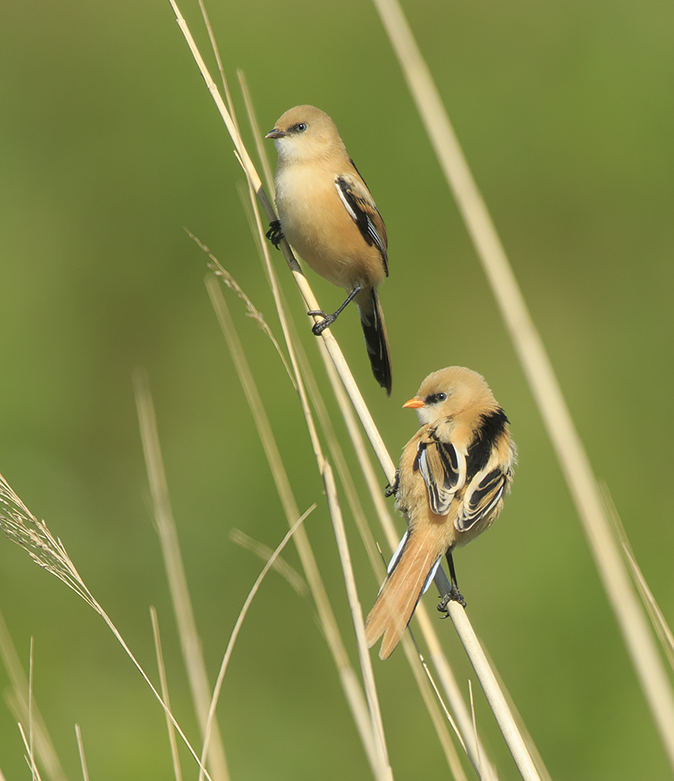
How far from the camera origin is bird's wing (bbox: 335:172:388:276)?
443 centimetres

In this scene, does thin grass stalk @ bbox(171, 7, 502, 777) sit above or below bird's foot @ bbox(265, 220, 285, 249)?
below

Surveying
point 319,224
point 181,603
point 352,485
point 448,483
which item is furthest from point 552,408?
point 319,224

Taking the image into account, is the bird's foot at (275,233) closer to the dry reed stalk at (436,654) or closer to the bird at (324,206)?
the bird at (324,206)

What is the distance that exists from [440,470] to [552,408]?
4.23 ft

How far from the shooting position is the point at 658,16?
30.8 ft

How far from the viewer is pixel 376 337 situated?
194 inches

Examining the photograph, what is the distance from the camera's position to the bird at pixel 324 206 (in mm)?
4188

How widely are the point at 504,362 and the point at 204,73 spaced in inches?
235

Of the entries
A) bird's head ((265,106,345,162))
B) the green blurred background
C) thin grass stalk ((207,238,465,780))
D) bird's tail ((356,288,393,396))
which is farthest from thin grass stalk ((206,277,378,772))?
the green blurred background

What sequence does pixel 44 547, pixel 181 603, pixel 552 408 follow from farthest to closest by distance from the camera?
pixel 181 603 < pixel 44 547 < pixel 552 408

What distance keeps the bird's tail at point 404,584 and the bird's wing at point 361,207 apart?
1892 millimetres

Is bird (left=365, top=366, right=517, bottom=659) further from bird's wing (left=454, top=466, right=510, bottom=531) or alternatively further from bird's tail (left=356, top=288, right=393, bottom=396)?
bird's tail (left=356, top=288, right=393, bottom=396)

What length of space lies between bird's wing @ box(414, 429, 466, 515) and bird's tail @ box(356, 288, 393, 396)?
5.50ft

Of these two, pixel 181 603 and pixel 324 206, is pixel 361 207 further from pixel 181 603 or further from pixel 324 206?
pixel 181 603
